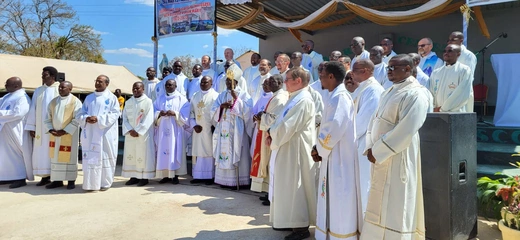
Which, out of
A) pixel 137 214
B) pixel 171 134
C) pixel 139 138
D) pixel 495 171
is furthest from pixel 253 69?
pixel 495 171

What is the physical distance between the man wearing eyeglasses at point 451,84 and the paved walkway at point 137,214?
5.55 ft

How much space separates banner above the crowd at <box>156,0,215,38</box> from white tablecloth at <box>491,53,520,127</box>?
7079 millimetres

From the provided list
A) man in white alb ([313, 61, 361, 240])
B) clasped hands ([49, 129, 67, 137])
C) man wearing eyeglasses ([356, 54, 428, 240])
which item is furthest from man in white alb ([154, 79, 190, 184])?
man wearing eyeglasses ([356, 54, 428, 240])

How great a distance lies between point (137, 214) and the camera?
17.3 feet

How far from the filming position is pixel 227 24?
39.4 feet

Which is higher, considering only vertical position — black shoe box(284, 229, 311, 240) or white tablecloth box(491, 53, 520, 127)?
white tablecloth box(491, 53, 520, 127)

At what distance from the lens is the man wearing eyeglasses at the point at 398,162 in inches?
129

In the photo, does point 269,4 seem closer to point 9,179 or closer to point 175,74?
point 175,74

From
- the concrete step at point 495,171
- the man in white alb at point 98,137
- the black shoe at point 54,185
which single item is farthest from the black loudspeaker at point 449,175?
the black shoe at point 54,185

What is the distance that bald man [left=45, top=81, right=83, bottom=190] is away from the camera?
679 cm

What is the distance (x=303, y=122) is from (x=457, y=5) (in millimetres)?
7165

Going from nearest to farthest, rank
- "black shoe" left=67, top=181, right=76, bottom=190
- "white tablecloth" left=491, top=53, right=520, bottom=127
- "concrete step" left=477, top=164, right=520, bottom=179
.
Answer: "concrete step" left=477, top=164, right=520, bottom=179 → "black shoe" left=67, top=181, right=76, bottom=190 → "white tablecloth" left=491, top=53, right=520, bottom=127

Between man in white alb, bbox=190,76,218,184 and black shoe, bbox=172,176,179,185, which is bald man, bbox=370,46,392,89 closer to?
man in white alb, bbox=190,76,218,184

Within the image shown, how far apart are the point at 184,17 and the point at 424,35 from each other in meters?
7.61
